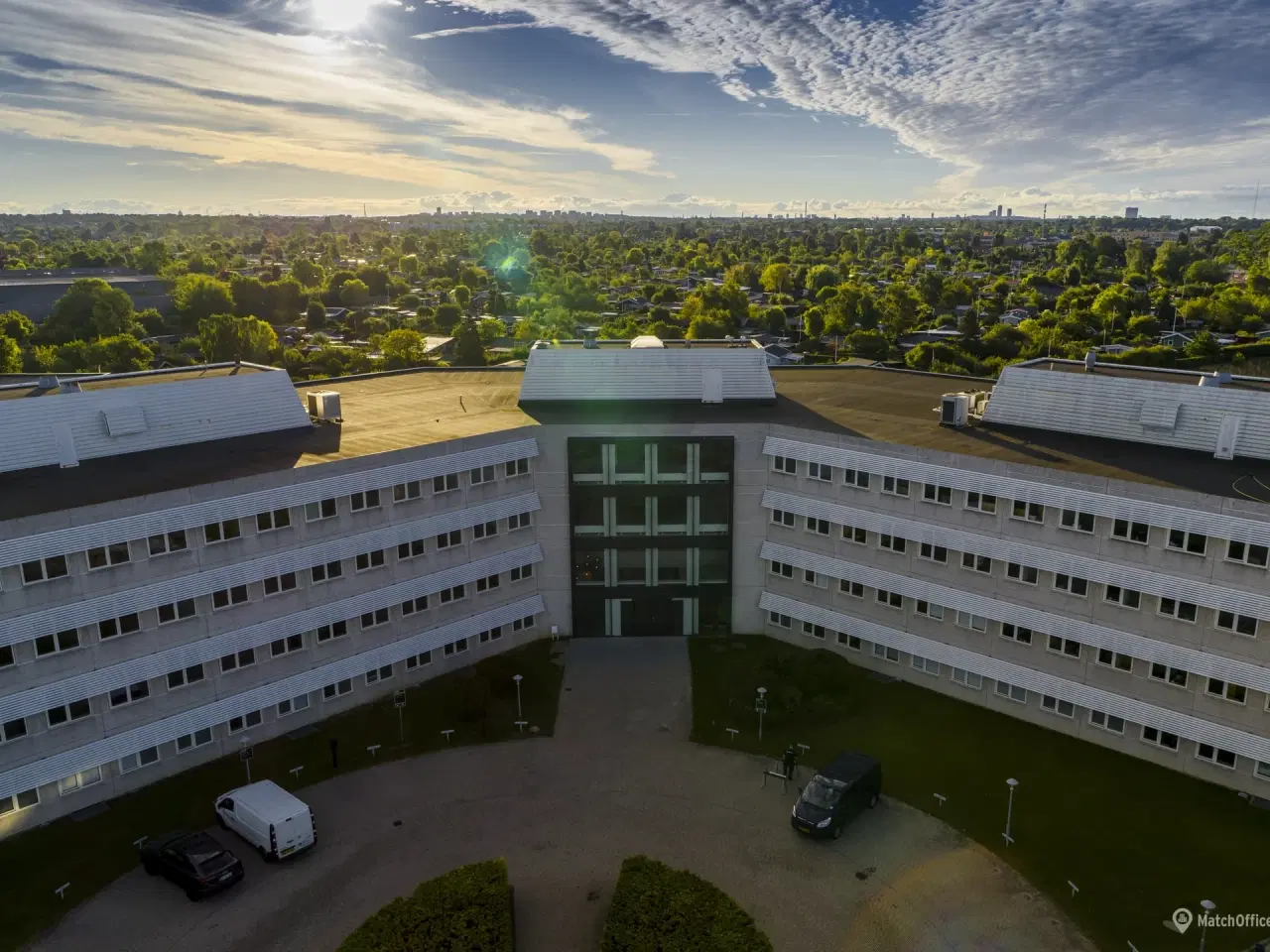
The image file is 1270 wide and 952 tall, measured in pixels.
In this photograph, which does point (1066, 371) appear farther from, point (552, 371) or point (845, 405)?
point (552, 371)

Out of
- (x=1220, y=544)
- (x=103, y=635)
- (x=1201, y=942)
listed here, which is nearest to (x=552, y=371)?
(x=103, y=635)

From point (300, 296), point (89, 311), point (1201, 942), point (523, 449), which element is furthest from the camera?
point (300, 296)

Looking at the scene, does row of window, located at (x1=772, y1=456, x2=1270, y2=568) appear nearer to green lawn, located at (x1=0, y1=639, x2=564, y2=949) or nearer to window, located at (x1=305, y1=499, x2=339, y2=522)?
green lawn, located at (x1=0, y1=639, x2=564, y2=949)

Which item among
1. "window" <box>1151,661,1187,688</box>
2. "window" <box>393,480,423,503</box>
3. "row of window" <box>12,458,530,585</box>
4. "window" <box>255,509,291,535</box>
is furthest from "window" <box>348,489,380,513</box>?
"window" <box>1151,661,1187,688</box>

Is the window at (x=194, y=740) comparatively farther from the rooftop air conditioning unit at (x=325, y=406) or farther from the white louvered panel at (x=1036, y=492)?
the white louvered panel at (x=1036, y=492)

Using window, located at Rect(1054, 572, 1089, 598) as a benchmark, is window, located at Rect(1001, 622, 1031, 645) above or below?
below
